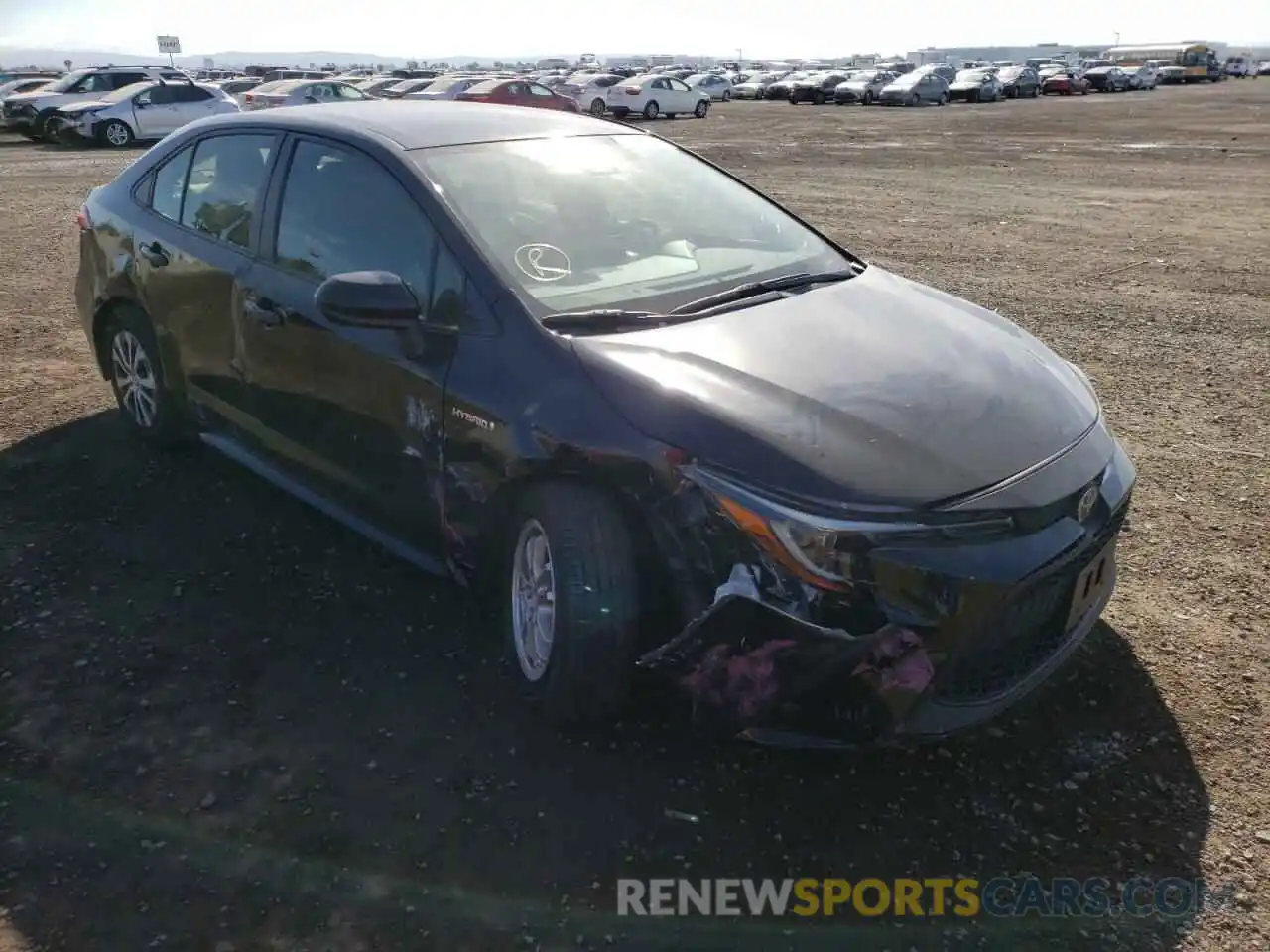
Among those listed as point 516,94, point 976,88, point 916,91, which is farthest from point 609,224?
point 976,88

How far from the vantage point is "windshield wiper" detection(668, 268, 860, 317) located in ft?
11.1

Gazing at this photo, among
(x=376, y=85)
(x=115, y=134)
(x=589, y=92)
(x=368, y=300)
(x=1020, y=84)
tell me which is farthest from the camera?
(x=1020, y=84)

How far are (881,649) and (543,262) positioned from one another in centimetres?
166

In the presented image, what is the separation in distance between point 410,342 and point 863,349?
Result: 1395 mm

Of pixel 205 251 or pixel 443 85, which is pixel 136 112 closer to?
pixel 443 85

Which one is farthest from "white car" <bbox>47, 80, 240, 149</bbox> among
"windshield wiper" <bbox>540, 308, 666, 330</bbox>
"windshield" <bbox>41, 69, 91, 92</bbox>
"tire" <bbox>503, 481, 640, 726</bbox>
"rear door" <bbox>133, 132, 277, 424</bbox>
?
"tire" <bbox>503, 481, 640, 726</bbox>

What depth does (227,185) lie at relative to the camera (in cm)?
436

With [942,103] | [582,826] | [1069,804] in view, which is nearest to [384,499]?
[582,826]

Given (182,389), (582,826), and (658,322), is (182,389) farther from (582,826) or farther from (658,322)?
(582,826)

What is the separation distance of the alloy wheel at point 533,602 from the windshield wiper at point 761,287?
823 millimetres

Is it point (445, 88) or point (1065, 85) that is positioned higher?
point (445, 88)

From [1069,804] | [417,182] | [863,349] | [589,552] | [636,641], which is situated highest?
[417,182]

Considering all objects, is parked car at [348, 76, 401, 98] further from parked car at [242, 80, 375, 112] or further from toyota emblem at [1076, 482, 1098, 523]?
toyota emblem at [1076, 482, 1098, 523]

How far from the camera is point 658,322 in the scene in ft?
10.6
